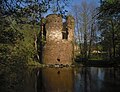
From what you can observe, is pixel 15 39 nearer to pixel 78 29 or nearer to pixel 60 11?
pixel 60 11

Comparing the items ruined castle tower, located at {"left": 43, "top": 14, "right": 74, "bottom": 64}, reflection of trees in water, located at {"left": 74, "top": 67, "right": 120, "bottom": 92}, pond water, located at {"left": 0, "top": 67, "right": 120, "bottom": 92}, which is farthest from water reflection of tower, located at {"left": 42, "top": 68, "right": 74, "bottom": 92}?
ruined castle tower, located at {"left": 43, "top": 14, "right": 74, "bottom": 64}

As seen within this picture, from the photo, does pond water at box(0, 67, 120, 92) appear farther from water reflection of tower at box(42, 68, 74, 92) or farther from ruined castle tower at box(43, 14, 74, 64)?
ruined castle tower at box(43, 14, 74, 64)

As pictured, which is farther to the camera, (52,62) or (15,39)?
(52,62)

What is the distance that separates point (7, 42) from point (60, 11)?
2050 mm

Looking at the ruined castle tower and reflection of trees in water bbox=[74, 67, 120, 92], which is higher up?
the ruined castle tower

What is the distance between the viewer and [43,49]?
4312 centimetres

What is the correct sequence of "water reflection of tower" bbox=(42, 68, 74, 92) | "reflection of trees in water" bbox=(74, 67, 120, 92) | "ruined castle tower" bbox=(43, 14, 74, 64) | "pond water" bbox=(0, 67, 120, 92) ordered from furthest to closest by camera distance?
"ruined castle tower" bbox=(43, 14, 74, 64) < "water reflection of tower" bbox=(42, 68, 74, 92) < "reflection of trees in water" bbox=(74, 67, 120, 92) < "pond water" bbox=(0, 67, 120, 92)

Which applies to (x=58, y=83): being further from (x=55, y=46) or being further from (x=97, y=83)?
(x=55, y=46)

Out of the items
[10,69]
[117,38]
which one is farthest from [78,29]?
[10,69]

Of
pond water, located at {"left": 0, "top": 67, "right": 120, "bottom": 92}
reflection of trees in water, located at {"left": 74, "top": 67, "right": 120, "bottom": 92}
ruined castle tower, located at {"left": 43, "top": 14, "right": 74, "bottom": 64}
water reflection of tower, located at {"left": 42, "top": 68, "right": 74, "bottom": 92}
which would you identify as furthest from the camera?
ruined castle tower, located at {"left": 43, "top": 14, "right": 74, "bottom": 64}

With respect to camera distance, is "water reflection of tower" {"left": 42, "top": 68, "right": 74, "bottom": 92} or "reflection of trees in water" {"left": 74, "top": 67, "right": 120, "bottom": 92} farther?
"water reflection of tower" {"left": 42, "top": 68, "right": 74, "bottom": 92}

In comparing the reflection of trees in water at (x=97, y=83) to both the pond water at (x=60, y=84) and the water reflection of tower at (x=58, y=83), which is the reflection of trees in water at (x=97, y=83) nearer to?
the pond water at (x=60, y=84)

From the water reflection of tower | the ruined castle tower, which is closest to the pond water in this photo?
the water reflection of tower

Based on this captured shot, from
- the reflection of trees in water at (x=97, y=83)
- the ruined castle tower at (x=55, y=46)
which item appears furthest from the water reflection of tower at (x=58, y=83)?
the ruined castle tower at (x=55, y=46)
